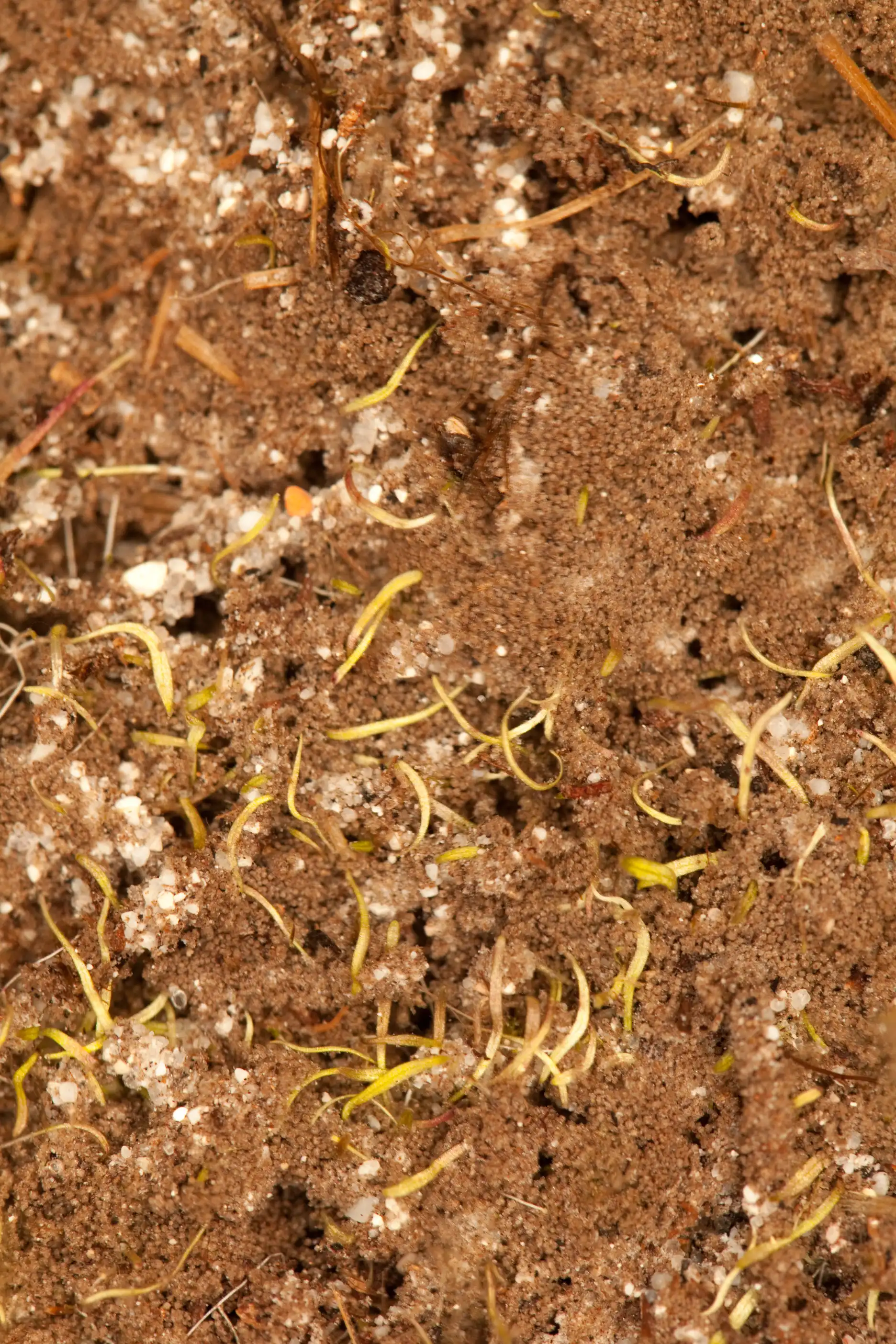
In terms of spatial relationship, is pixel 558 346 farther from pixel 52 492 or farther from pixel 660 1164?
pixel 660 1164

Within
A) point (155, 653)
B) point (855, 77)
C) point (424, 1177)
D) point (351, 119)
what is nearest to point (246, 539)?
point (155, 653)

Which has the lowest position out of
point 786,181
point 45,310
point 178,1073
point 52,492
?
point 178,1073

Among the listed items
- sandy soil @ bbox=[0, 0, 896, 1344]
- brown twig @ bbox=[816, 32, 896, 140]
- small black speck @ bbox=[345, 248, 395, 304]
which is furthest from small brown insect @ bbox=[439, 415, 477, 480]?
brown twig @ bbox=[816, 32, 896, 140]

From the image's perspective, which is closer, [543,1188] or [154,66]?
[543,1188]

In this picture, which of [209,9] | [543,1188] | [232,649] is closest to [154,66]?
[209,9]

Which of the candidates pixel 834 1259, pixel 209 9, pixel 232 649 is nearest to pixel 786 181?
pixel 209 9

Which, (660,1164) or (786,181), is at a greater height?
(786,181)

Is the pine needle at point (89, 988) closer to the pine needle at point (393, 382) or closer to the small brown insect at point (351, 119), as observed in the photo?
the pine needle at point (393, 382)
